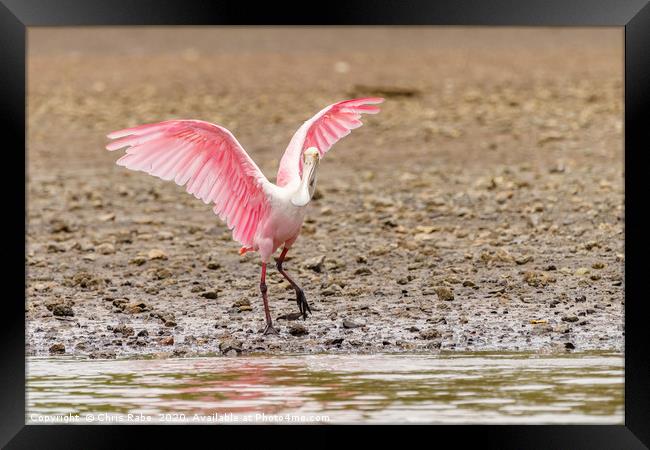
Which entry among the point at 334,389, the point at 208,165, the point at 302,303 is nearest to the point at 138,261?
the point at 208,165

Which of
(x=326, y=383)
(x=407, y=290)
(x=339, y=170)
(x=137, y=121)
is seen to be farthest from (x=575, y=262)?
(x=137, y=121)

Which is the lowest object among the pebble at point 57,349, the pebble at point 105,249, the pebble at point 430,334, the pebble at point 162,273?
the pebble at point 57,349

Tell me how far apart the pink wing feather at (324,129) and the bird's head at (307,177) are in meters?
0.30

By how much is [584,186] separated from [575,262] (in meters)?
2.52

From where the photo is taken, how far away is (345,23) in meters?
6.14

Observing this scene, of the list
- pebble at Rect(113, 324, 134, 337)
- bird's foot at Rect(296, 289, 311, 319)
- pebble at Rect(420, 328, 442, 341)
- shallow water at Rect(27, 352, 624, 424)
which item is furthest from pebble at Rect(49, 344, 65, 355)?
pebble at Rect(420, 328, 442, 341)

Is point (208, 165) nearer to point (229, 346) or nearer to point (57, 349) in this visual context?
point (229, 346)

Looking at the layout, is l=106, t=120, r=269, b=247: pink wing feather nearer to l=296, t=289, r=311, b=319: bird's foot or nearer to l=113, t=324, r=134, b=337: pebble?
l=296, t=289, r=311, b=319: bird's foot

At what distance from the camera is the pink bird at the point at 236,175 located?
9000 mm

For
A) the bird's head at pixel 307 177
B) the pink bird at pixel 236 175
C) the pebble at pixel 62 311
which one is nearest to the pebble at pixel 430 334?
the pink bird at pixel 236 175

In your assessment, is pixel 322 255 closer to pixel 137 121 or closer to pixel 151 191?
pixel 151 191

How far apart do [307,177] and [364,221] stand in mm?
3158

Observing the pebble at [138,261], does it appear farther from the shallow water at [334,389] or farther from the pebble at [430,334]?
the pebble at [430,334]

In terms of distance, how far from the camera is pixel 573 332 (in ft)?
29.1
